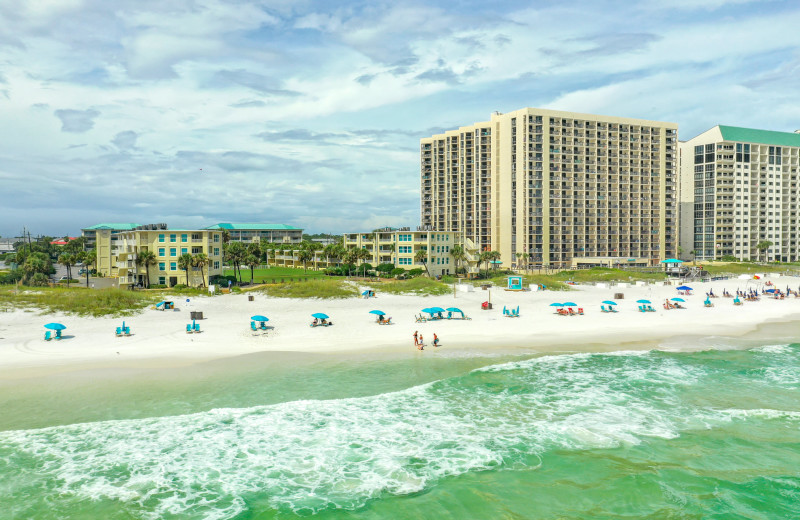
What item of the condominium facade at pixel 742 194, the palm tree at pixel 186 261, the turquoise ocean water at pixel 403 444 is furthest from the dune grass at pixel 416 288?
the condominium facade at pixel 742 194

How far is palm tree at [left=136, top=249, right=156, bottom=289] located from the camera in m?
74.7

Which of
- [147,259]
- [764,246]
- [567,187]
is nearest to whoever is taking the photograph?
[147,259]

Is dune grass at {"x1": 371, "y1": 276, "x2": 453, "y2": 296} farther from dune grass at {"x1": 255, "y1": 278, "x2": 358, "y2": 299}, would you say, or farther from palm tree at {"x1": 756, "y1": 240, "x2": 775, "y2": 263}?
palm tree at {"x1": 756, "y1": 240, "x2": 775, "y2": 263}

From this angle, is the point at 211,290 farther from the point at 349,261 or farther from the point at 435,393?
the point at 435,393

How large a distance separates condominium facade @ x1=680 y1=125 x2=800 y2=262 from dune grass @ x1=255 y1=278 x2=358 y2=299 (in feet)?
461

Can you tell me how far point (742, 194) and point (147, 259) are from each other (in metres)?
176

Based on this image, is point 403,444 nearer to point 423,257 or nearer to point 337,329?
point 337,329

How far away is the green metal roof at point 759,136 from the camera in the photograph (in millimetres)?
158000

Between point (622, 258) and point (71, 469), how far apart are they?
142 m

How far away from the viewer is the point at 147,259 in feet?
245

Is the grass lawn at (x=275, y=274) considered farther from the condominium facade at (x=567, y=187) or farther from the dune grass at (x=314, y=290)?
the condominium facade at (x=567, y=187)

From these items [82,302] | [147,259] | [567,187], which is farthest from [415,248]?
[82,302]

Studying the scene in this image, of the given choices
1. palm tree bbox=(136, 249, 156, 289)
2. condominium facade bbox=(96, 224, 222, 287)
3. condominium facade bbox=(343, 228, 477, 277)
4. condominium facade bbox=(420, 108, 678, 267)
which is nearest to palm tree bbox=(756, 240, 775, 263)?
condominium facade bbox=(420, 108, 678, 267)

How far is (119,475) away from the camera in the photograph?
2012 centimetres
